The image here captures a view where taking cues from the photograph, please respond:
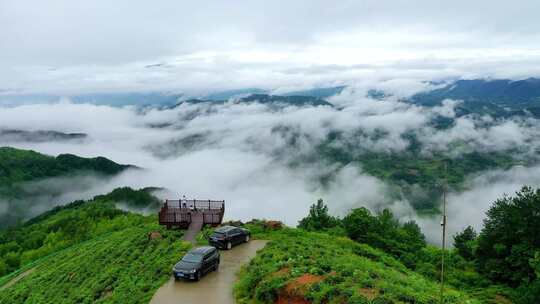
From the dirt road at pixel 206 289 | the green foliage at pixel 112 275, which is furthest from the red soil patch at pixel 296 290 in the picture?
the green foliage at pixel 112 275

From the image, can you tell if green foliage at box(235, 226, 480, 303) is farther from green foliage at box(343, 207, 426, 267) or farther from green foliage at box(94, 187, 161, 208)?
green foliage at box(94, 187, 161, 208)

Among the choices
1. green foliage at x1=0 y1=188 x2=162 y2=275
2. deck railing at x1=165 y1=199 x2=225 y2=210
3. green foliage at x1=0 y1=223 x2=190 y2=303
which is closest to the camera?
green foliage at x1=0 y1=223 x2=190 y2=303

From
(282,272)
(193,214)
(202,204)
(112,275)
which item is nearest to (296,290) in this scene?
(282,272)

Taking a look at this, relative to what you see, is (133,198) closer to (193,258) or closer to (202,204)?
(202,204)

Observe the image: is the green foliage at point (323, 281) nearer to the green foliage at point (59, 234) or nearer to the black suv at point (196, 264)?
the black suv at point (196, 264)

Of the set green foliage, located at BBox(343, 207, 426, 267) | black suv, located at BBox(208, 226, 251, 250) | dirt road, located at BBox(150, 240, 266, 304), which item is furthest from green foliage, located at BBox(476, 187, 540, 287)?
dirt road, located at BBox(150, 240, 266, 304)

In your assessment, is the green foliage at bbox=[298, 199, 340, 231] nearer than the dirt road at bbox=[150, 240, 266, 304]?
No
